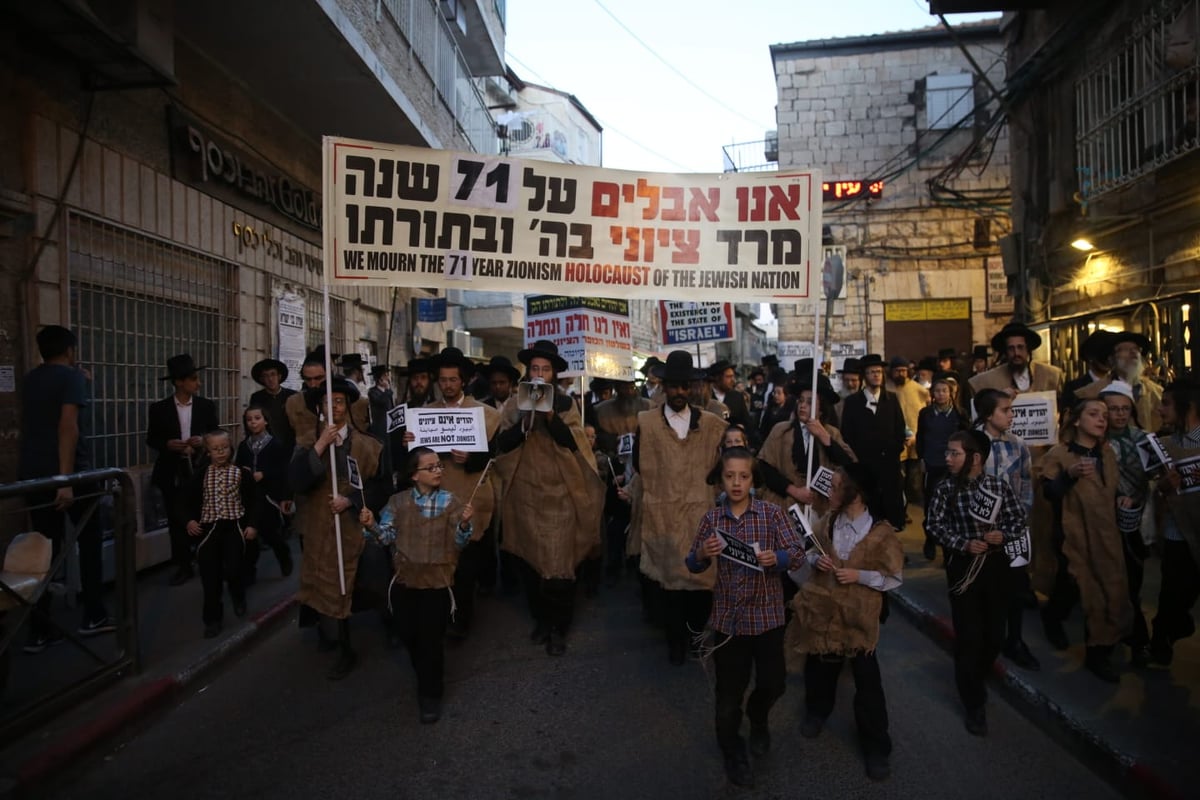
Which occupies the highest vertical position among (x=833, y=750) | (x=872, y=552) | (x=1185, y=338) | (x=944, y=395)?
(x=1185, y=338)

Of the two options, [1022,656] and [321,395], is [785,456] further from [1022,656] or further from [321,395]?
[321,395]

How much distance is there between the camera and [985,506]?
4.13 meters

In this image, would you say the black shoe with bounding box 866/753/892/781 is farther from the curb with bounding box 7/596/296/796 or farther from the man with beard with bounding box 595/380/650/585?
the curb with bounding box 7/596/296/796

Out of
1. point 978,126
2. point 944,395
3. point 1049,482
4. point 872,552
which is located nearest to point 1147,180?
point 944,395

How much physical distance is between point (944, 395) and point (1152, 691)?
3.74 metres

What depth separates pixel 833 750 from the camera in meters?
4.06

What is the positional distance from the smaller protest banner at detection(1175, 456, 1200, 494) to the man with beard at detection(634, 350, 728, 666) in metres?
2.53

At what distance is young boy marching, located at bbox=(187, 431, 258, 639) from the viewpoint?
227 inches

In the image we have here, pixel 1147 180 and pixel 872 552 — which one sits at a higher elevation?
pixel 1147 180

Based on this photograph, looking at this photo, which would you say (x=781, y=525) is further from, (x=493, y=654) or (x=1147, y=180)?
(x=1147, y=180)

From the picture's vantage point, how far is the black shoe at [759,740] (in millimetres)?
3945

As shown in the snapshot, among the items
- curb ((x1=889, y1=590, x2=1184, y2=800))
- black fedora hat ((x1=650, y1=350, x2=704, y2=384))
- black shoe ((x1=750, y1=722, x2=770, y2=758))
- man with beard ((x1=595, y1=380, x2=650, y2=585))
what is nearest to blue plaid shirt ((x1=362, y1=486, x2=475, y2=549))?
black fedora hat ((x1=650, y1=350, x2=704, y2=384))

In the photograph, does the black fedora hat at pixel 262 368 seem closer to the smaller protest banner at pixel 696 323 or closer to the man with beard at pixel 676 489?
the man with beard at pixel 676 489

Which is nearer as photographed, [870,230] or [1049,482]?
[1049,482]
